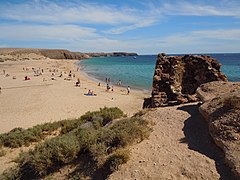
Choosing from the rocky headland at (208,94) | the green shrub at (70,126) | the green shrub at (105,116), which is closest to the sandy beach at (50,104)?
the green shrub at (70,126)

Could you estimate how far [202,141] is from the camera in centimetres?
787

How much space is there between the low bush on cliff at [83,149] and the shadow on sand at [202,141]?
135cm

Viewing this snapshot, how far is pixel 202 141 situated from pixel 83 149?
12.1ft

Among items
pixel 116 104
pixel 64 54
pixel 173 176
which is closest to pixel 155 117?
pixel 173 176

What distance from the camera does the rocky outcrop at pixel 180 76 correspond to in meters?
13.6

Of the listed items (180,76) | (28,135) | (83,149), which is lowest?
(28,135)

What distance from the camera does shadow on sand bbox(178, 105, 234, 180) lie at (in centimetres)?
642

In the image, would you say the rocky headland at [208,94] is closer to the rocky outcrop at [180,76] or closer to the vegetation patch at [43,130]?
the rocky outcrop at [180,76]

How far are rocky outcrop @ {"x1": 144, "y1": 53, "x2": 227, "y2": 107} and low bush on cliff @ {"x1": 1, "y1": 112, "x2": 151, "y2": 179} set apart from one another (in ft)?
17.1

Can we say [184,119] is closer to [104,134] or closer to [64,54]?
[104,134]

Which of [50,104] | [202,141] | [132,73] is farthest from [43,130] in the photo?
[132,73]

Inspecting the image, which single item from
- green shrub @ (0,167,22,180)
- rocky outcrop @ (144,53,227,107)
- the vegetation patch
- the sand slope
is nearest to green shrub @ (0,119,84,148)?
the vegetation patch

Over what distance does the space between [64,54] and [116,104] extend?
5185 inches

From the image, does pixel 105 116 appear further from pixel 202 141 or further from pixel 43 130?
pixel 202 141
